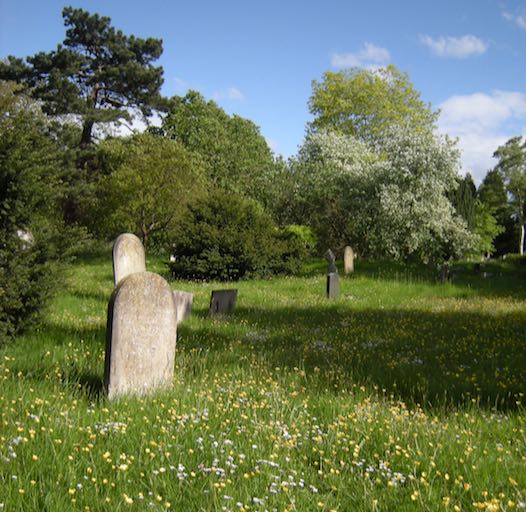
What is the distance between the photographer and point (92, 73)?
35500mm

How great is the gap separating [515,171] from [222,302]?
2343 inches

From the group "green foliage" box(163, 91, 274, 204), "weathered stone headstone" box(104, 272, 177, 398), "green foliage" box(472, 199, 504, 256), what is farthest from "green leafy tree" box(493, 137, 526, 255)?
"weathered stone headstone" box(104, 272, 177, 398)

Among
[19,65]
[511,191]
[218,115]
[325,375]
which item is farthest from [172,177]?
[511,191]

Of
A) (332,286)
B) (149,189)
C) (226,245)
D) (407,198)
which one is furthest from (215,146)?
(332,286)

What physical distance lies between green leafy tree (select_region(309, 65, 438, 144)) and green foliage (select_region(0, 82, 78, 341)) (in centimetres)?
3579

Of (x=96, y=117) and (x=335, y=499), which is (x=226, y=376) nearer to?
(x=335, y=499)

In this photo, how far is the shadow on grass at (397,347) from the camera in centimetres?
643

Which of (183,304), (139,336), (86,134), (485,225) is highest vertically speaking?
(86,134)

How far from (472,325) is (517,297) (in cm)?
575

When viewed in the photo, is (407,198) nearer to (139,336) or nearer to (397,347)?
(397,347)

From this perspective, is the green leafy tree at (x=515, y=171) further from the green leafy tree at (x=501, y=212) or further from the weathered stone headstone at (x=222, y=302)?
the weathered stone headstone at (x=222, y=302)

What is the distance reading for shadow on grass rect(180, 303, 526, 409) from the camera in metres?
6.43

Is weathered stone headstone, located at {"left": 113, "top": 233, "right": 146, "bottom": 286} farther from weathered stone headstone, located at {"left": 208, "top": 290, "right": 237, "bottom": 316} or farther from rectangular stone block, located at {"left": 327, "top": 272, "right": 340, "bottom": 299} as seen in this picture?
rectangular stone block, located at {"left": 327, "top": 272, "right": 340, "bottom": 299}

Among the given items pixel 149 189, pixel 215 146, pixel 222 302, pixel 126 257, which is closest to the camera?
pixel 222 302
